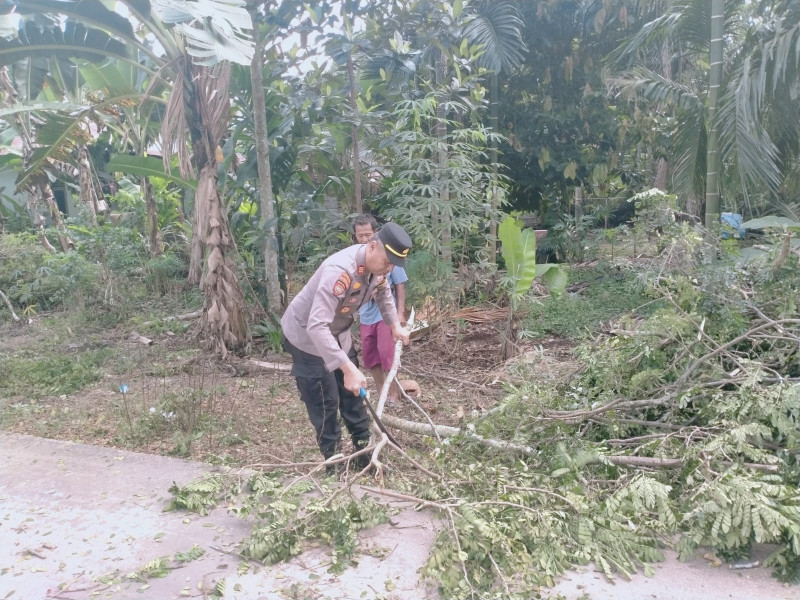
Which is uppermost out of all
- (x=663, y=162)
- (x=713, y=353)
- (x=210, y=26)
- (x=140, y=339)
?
(x=210, y=26)

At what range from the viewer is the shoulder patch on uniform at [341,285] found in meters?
3.60

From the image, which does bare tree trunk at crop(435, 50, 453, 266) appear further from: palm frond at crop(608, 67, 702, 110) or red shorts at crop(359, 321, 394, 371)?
palm frond at crop(608, 67, 702, 110)

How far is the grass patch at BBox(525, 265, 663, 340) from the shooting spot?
7.61 meters

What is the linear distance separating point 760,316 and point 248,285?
5.11 metres

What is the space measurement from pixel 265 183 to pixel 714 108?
470 centimetres

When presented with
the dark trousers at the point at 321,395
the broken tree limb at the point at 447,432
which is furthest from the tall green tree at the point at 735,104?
the dark trousers at the point at 321,395

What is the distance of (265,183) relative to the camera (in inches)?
268

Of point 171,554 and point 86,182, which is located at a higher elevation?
point 86,182

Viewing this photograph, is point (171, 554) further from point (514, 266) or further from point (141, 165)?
point (141, 165)

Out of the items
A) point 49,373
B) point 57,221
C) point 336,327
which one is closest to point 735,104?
point 336,327

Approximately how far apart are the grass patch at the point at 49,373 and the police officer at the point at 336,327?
329cm

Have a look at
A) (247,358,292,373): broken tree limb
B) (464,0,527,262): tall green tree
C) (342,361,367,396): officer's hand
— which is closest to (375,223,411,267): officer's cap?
(342,361,367,396): officer's hand

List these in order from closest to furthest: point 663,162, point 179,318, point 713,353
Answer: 1. point 713,353
2. point 179,318
3. point 663,162

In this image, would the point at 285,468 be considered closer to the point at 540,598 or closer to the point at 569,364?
the point at 540,598
